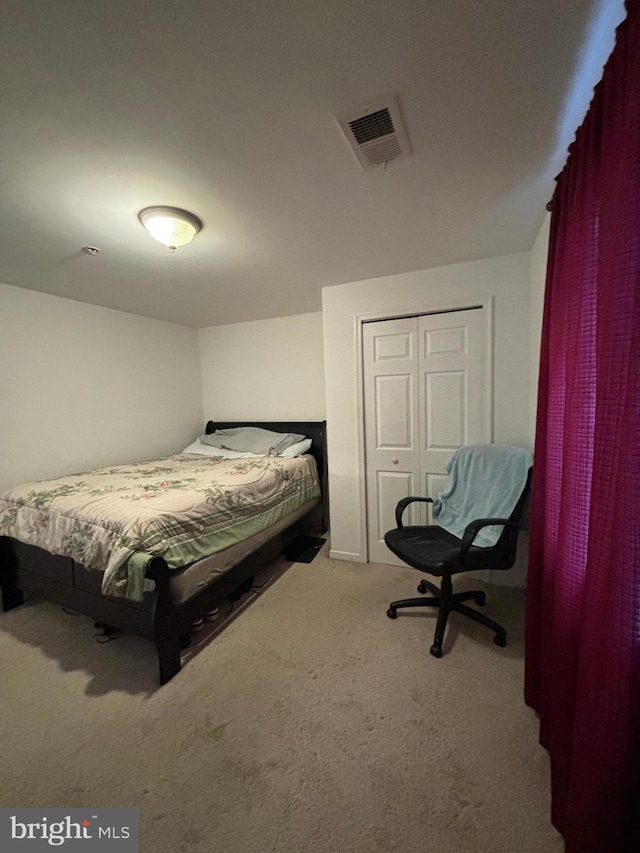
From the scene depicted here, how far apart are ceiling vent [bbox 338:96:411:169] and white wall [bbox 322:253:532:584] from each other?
1.27 m

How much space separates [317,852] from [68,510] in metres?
1.84

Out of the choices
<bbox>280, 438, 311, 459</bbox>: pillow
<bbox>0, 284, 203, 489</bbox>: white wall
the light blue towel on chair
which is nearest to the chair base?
the light blue towel on chair

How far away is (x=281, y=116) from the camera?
3.52 feet

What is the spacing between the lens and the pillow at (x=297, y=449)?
319 centimetres

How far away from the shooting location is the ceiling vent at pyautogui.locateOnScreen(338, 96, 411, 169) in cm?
105

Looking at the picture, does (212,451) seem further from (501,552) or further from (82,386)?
(501,552)

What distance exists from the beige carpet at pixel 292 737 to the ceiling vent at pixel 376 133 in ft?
7.65

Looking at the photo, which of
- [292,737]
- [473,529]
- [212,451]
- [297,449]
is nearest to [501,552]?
[473,529]

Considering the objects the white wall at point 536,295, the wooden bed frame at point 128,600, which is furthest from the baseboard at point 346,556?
the white wall at point 536,295

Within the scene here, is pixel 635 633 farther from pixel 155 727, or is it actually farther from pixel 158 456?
pixel 158 456

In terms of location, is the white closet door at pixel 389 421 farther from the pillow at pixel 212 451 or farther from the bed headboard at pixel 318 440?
the pillow at pixel 212 451

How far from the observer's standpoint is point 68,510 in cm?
181

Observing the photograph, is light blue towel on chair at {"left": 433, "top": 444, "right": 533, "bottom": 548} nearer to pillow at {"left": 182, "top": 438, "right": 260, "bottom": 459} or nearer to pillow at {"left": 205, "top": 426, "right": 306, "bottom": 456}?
pillow at {"left": 205, "top": 426, "right": 306, "bottom": 456}

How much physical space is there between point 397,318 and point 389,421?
0.83 metres
